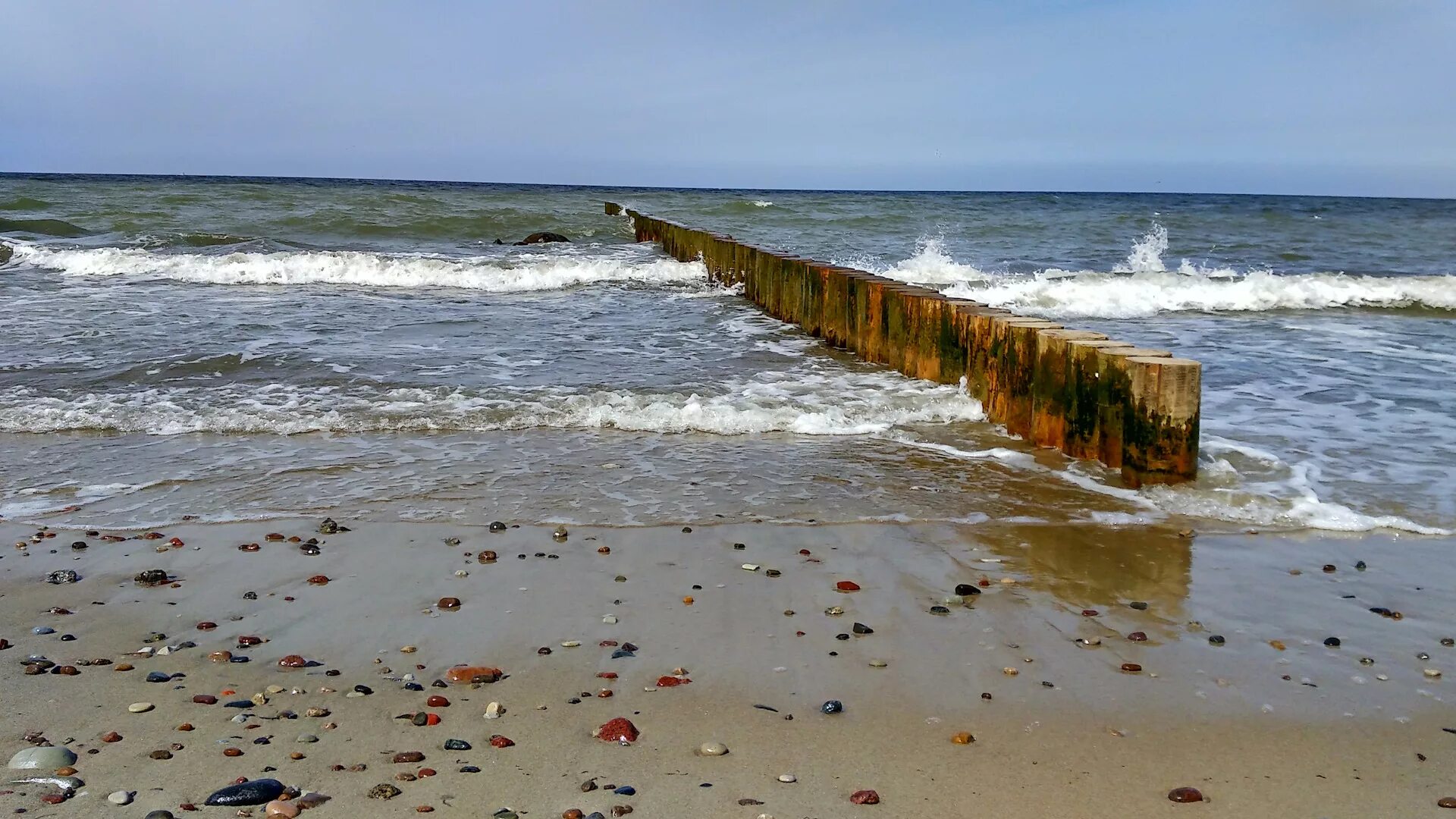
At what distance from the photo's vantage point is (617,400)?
23.9 feet

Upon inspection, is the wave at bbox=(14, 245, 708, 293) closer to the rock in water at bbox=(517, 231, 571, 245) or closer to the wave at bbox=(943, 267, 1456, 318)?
the wave at bbox=(943, 267, 1456, 318)

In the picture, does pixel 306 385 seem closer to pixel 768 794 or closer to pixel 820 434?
pixel 820 434

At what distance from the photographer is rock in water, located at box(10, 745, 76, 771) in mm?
2662

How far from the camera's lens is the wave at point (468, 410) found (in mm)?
6672

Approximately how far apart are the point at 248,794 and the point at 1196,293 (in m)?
14.6

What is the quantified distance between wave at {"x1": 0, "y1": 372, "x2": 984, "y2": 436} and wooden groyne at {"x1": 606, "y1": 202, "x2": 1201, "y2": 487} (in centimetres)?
36

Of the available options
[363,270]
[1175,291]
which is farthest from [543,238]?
[1175,291]

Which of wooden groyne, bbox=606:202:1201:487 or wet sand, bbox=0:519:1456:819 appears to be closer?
wet sand, bbox=0:519:1456:819

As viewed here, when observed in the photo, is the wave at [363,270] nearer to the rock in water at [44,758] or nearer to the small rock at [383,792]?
the rock in water at [44,758]

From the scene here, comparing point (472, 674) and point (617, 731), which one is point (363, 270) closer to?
point (472, 674)

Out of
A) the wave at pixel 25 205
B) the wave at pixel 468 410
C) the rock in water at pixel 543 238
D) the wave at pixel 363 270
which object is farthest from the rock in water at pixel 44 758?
the wave at pixel 25 205

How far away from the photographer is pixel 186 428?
6.57 meters

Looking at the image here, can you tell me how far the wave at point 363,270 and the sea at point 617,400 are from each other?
7 centimetres

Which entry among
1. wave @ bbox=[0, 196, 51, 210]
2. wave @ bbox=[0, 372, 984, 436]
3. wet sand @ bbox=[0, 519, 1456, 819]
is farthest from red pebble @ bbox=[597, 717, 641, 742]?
wave @ bbox=[0, 196, 51, 210]
